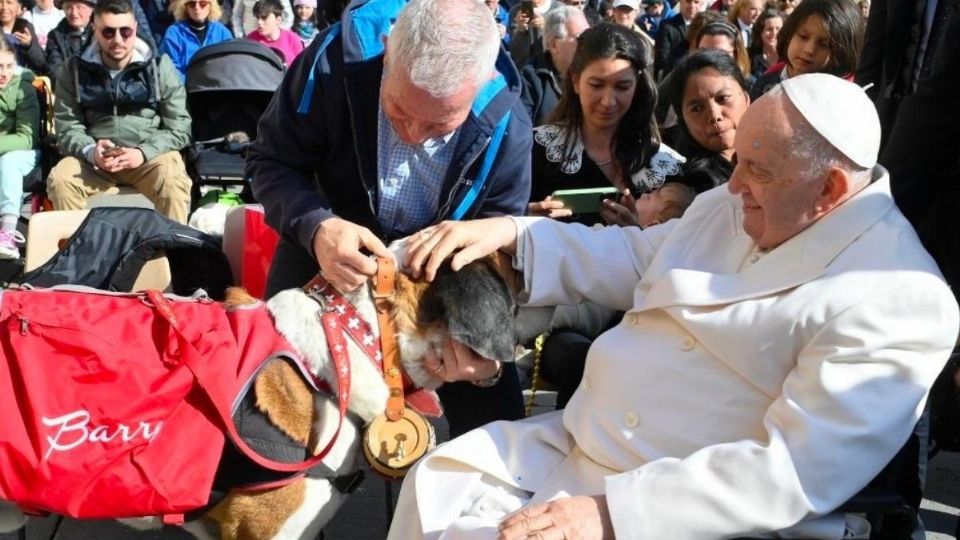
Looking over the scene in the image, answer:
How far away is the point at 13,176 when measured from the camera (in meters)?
6.32

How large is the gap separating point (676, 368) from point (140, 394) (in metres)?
1.21

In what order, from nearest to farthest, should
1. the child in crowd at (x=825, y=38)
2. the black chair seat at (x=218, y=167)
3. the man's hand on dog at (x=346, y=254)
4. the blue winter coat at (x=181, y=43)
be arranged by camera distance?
the man's hand on dog at (x=346, y=254), the child in crowd at (x=825, y=38), the black chair seat at (x=218, y=167), the blue winter coat at (x=181, y=43)

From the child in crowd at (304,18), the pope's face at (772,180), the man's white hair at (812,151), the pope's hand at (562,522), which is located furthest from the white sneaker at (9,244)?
the man's white hair at (812,151)

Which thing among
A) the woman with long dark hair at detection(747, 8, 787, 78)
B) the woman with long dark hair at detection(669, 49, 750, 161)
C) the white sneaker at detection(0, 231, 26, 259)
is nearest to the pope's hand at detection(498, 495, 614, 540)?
the woman with long dark hair at detection(669, 49, 750, 161)

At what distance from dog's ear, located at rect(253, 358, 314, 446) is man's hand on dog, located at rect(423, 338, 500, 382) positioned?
32cm

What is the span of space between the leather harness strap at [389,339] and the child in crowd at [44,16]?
8.29 meters

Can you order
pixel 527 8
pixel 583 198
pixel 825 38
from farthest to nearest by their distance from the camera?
pixel 527 8 < pixel 825 38 < pixel 583 198

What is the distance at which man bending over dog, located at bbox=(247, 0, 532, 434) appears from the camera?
242 centimetres

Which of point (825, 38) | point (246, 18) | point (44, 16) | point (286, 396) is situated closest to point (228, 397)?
point (286, 396)

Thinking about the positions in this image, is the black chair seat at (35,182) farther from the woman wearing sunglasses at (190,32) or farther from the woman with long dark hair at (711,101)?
the woman with long dark hair at (711,101)

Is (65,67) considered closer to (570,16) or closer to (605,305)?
(570,16)

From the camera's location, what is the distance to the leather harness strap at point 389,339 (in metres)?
2.44

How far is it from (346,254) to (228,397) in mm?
432

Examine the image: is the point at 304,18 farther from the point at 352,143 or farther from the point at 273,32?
the point at 352,143
